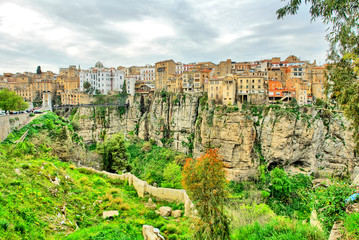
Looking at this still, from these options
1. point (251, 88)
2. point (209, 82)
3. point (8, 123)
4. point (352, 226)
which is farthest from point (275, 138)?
point (8, 123)

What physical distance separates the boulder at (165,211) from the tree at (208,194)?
4.47 metres

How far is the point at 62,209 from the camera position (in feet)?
30.0

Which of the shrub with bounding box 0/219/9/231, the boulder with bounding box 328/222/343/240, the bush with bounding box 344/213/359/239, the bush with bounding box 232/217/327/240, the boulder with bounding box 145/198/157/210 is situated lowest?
the boulder with bounding box 145/198/157/210

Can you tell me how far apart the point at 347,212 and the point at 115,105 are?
2064 inches

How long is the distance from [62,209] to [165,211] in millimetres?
5021

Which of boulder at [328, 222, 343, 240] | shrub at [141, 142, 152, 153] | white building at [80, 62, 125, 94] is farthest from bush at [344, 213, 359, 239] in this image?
white building at [80, 62, 125, 94]

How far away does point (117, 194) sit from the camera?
44.0ft

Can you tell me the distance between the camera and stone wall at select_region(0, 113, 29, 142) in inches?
775

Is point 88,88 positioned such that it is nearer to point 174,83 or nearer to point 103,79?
point 103,79

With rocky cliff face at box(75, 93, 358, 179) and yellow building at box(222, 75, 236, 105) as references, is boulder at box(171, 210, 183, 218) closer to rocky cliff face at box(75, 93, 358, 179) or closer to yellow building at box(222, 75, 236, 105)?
rocky cliff face at box(75, 93, 358, 179)

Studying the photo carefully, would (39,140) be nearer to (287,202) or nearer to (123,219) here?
(123,219)

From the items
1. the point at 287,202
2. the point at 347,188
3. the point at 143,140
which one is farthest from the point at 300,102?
the point at 347,188

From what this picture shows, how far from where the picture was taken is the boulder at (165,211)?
11.9 meters

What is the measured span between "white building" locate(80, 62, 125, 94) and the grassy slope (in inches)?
1905
